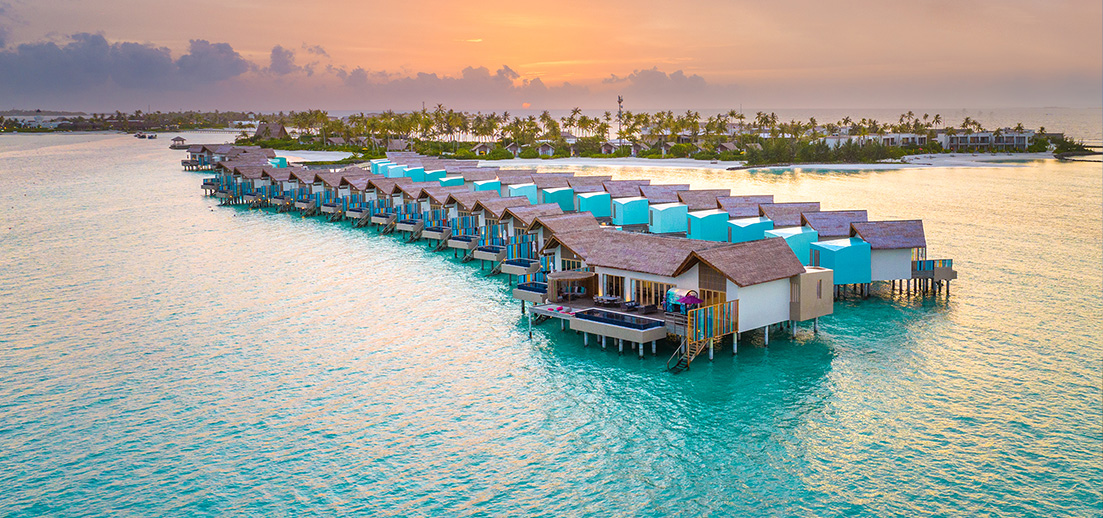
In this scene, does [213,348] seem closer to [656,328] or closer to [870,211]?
[656,328]

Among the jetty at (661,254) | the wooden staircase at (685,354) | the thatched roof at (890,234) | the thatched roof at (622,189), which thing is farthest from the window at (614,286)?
the thatched roof at (622,189)

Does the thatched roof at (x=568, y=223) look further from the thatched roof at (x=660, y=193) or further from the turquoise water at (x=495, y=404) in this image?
the thatched roof at (x=660, y=193)

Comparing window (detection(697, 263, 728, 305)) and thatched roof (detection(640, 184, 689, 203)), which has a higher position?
thatched roof (detection(640, 184, 689, 203))

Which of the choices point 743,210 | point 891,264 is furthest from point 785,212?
point 891,264

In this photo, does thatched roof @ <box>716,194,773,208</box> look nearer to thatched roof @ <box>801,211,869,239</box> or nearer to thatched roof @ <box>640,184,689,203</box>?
thatched roof @ <box>640,184,689,203</box>

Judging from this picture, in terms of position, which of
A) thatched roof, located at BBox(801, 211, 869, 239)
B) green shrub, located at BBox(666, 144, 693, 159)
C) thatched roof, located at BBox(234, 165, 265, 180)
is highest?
green shrub, located at BBox(666, 144, 693, 159)

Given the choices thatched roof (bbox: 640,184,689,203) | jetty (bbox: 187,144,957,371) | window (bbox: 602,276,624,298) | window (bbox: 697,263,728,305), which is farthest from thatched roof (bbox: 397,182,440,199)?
window (bbox: 697,263,728,305)

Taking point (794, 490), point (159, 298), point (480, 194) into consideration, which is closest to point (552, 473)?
point (794, 490)
